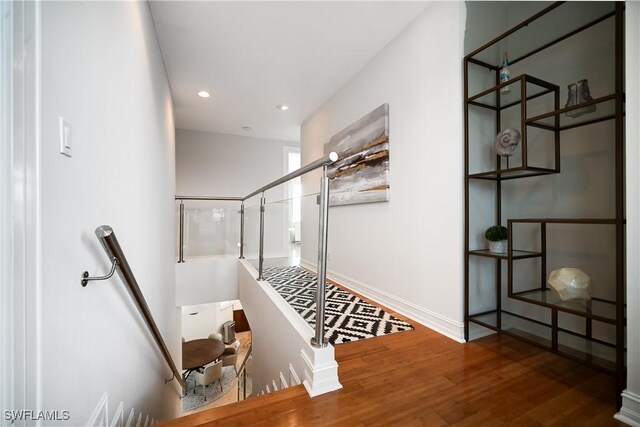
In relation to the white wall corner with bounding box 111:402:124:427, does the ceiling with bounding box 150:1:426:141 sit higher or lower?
higher

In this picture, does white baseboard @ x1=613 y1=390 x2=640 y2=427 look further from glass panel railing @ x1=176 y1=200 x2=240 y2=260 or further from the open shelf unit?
glass panel railing @ x1=176 y1=200 x2=240 y2=260

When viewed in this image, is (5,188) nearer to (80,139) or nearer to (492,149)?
(80,139)

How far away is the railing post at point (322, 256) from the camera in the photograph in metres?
1.41

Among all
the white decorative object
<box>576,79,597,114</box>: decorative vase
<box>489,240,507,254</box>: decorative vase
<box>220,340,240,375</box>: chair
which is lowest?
<box>220,340,240,375</box>: chair

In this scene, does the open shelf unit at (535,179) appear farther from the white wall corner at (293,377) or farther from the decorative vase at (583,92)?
the white wall corner at (293,377)

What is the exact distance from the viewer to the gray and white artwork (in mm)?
2660

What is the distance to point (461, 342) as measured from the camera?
188 centimetres

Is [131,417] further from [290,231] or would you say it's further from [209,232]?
[209,232]

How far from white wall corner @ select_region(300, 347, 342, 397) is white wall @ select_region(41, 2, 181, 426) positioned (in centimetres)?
86

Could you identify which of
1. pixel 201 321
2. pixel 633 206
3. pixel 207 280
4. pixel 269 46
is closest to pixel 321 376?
pixel 633 206

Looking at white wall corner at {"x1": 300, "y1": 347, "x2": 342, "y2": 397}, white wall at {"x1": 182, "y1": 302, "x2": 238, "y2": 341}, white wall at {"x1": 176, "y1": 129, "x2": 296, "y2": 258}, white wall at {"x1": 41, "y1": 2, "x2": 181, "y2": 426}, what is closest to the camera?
white wall at {"x1": 41, "y1": 2, "x2": 181, "y2": 426}

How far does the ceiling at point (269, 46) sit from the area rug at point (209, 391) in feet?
17.8

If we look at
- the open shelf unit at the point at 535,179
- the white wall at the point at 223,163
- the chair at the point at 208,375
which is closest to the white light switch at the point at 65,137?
the open shelf unit at the point at 535,179

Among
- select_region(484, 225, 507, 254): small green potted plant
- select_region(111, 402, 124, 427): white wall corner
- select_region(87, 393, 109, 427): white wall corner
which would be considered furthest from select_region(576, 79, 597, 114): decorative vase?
select_region(111, 402, 124, 427): white wall corner
